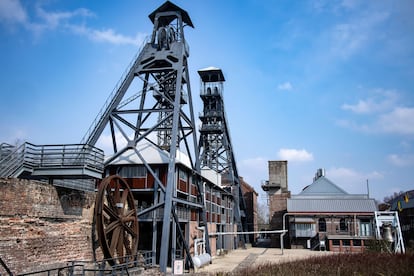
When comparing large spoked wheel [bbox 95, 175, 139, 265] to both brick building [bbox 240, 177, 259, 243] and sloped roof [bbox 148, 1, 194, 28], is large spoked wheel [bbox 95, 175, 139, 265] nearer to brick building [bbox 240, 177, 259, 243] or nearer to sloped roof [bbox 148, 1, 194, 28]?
sloped roof [bbox 148, 1, 194, 28]

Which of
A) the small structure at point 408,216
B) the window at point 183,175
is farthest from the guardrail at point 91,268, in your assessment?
the small structure at point 408,216

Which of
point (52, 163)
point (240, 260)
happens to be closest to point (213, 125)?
point (240, 260)

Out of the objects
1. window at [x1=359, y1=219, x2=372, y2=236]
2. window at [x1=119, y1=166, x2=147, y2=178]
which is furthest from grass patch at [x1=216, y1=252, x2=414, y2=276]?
window at [x1=359, y1=219, x2=372, y2=236]

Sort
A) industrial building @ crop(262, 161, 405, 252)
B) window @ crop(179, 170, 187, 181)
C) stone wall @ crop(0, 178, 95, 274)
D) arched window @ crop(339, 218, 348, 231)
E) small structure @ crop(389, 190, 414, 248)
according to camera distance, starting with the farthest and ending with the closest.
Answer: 1. arched window @ crop(339, 218, 348, 231)
2. small structure @ crop(389, 190, 414, 248)
3. industrial building @ crop(262, 161, 405, 252)
4. window @ crop(179, 170, 187, 181)
5. stone wall @ crop(0, 178, 95, 274)

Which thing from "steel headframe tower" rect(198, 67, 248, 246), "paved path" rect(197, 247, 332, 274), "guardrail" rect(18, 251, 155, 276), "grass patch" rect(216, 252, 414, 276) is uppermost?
"steel headframe tower" rect(198, 67, 248, 246)

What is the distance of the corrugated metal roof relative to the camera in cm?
3650

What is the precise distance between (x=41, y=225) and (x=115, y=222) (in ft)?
13.1

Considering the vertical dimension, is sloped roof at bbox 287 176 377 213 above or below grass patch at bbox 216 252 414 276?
above

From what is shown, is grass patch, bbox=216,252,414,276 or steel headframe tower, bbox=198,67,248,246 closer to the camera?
grass patch, bbox=216,252,414,276

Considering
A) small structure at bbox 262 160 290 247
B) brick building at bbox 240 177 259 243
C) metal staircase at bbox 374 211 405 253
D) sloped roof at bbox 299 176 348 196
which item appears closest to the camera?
metal staircase at bbox 374 211 405 253

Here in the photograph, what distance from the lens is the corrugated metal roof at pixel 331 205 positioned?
36.5 metres

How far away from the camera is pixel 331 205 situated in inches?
1475

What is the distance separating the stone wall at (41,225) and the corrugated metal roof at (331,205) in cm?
2874

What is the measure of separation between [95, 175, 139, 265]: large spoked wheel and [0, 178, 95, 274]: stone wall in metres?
0.52
